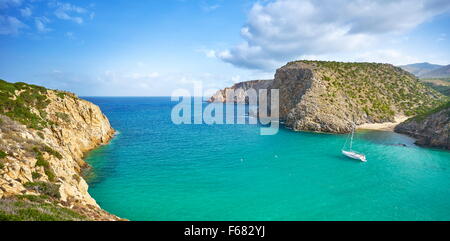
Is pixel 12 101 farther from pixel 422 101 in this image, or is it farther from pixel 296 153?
pixel 422 101

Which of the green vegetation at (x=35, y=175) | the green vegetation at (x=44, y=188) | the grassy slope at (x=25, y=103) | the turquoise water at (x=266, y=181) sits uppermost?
the grassy slope at (x=25, y=103)

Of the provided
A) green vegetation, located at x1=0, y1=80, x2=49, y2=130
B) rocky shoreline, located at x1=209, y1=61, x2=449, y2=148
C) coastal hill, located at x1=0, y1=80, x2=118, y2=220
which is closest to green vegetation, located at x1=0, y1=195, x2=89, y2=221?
coastal hill, located at x1=0, y1=80, x2=118, y2=220

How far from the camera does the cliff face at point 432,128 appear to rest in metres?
45.0

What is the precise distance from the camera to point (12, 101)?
29.0 m

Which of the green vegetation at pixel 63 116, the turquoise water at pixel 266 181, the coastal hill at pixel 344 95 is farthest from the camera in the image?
the coastal hill at pixel 344 95

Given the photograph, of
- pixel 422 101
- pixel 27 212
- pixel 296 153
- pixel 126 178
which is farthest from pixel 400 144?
pixel 27 212

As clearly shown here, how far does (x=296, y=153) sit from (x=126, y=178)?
27829mm

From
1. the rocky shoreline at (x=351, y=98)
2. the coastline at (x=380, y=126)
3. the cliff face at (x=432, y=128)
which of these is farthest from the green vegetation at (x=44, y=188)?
the coastline at (x=380, y=126)

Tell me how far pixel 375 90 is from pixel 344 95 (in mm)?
16171

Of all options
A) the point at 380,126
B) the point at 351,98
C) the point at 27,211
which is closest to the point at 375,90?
the point at 351,98

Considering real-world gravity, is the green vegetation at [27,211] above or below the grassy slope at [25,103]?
below

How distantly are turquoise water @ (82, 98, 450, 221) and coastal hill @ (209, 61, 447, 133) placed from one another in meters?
16.8

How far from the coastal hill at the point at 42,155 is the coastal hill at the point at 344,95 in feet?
168

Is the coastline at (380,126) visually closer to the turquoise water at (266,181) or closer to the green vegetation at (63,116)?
the turquoise water at (266,181)
